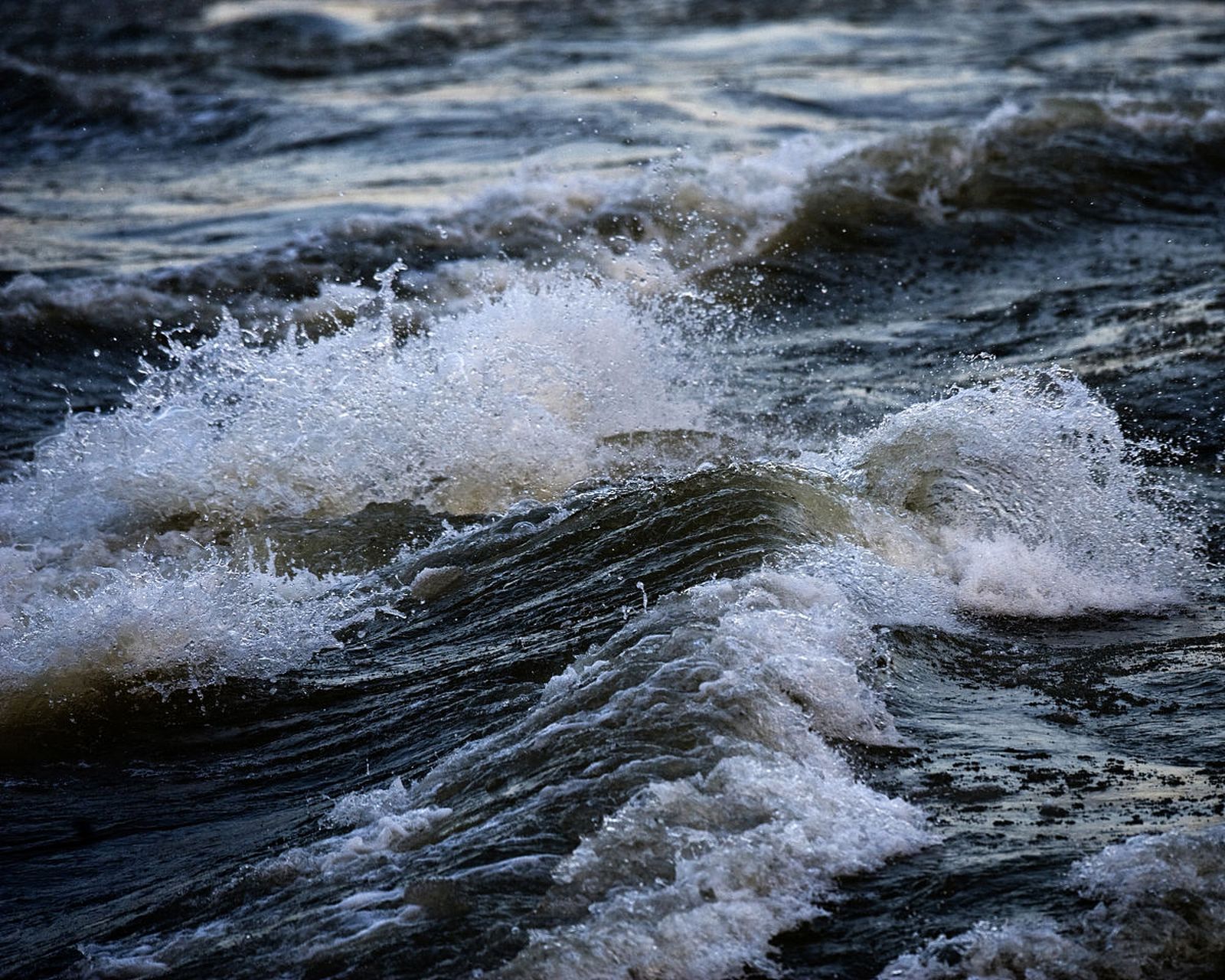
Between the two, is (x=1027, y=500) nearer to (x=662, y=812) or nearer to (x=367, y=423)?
(x=662, y=812)

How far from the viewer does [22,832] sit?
3734mm

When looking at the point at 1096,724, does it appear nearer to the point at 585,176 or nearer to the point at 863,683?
the point at 863,683

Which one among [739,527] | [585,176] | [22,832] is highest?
[585,176]

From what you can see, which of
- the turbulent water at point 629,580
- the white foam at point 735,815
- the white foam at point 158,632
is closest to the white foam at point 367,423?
the turbulent water at point 629,580

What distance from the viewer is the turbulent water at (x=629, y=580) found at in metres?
3.08

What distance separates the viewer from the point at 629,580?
4484mm

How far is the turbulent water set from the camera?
3.08 meters

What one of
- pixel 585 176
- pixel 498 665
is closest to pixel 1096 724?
pixel 498 665

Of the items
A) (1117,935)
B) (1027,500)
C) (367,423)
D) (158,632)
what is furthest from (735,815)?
(367,423)

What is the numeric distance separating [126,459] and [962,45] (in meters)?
14.2

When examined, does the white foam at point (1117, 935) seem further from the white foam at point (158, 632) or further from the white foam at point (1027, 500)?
the white foam at point (158, 632)

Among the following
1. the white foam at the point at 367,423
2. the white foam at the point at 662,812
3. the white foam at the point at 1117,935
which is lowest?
the white foam at the point at 1117,935

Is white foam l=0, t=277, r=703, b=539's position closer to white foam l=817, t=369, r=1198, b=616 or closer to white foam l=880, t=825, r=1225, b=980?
white foam l=817, t=369, r=1198, b=616

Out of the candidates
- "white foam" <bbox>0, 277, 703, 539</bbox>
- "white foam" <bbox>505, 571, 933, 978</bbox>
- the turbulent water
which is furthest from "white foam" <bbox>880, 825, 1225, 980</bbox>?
"white foam" <bbox>0, 277, 703, 539</bbox>
